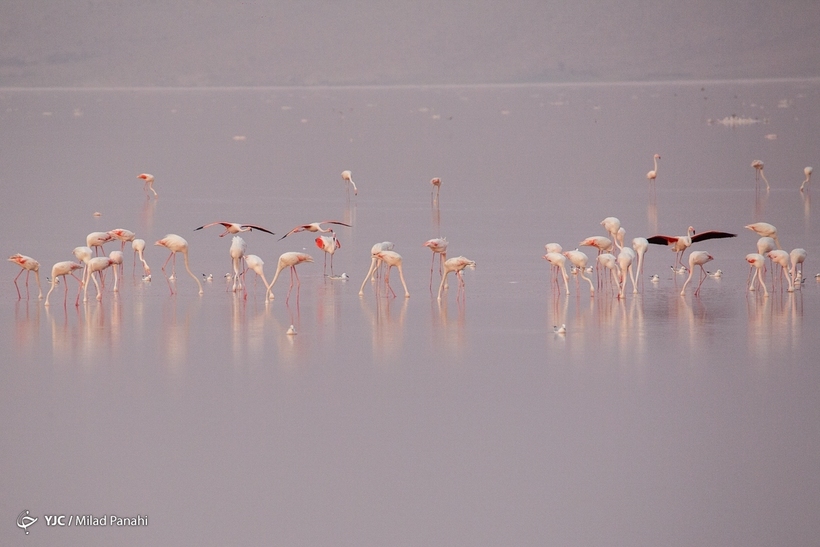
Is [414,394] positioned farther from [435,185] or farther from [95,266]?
[435,185]

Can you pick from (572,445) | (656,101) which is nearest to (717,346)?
(572,445)

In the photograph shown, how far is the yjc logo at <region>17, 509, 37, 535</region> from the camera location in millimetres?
5688

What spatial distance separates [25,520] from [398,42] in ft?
355

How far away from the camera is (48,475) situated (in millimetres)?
6188

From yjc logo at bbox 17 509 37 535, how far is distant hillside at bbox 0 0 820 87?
307ft

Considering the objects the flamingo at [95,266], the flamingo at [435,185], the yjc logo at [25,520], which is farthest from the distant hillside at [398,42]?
the yjc logo at [25,520]

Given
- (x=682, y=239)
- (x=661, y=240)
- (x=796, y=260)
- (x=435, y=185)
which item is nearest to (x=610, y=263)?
(x=661, y=240)

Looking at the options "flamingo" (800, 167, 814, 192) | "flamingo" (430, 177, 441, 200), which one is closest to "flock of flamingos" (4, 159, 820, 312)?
"flamingo" (430, 177, 441, 200)

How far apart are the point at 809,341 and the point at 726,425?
7.37 ft

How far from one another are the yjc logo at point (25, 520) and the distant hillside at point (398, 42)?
307 feet

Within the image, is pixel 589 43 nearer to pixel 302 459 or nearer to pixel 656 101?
pixel 656 101

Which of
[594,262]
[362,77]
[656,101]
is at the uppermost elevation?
[362,77]

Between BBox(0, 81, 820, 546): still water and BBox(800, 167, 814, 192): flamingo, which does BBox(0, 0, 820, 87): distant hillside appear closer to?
BBox(800, 167, 814, 192): flamingo

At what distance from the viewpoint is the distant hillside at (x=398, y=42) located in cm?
10106
